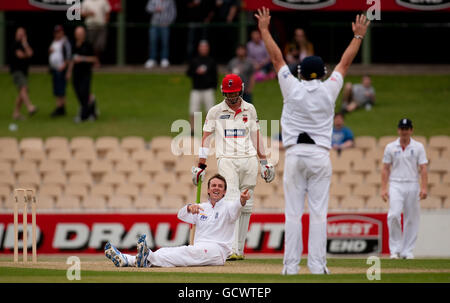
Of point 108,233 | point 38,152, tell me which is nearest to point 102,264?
point 108,233

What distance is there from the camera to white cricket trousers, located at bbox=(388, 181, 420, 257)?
13.1m

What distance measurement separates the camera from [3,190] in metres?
16.8

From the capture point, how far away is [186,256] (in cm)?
994

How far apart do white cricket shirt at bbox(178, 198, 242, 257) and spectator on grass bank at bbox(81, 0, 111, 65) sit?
13.7 m

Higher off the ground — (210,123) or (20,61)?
(20,61)

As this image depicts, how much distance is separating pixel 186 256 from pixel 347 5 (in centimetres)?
1420

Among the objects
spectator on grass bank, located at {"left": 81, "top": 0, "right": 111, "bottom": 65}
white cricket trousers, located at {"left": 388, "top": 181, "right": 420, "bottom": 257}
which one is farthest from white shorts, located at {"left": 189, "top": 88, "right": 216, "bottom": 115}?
white cricket trousers, located at {"left": 388, "top": 181, "right": 420, "bottom": 257}

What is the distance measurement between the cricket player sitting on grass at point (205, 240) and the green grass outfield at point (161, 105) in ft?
32.4

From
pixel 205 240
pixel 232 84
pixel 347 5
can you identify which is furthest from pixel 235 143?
pixel 347 5

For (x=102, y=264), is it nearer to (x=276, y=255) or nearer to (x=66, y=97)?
(x=276, y=255)

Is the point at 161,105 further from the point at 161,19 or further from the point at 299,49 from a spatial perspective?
the point at 299,49

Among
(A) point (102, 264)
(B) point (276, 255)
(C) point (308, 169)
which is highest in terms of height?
(C) point (308, 169)

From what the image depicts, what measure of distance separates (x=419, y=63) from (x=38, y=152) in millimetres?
11305
